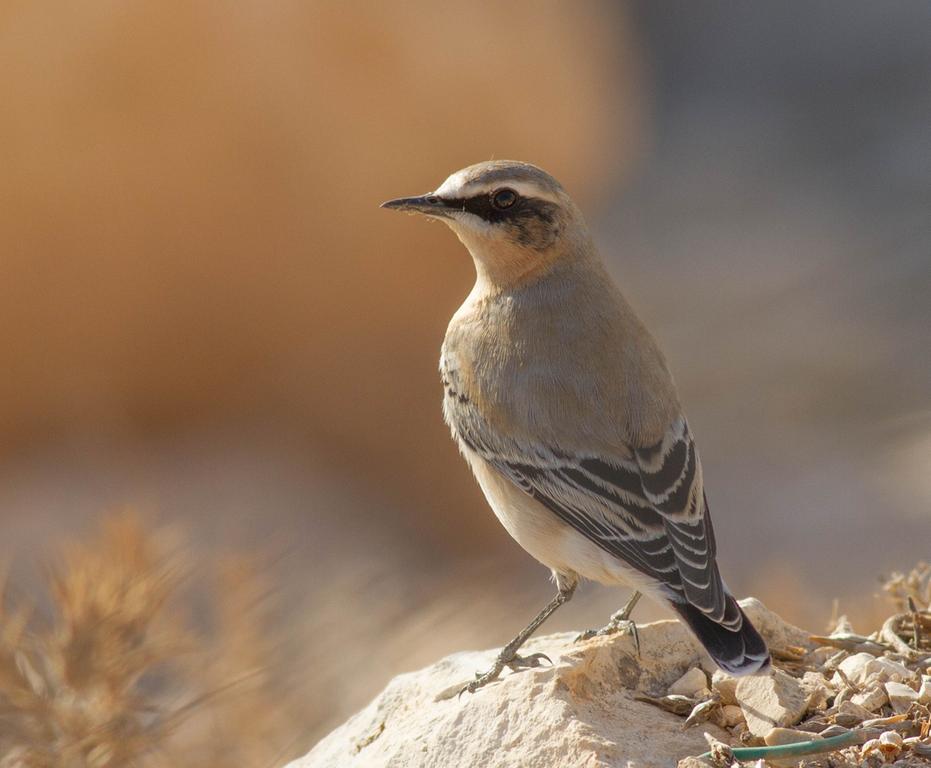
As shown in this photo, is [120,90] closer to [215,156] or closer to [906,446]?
[215,156]

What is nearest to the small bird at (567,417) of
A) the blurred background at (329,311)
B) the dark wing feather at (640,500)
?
the dark wing feather at (640,500)

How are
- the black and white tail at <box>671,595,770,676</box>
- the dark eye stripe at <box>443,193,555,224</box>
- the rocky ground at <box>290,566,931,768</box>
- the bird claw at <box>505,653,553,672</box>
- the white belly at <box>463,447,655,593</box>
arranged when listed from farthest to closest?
the dark eye stripe at <box>443,193,555,224</box> → the white belly at <box>463,447,655,593</box> → the bird claw at <box>505,653,553,672</box> → the black and white tail at <box>671,595,770,676</box> → the rocky ground at <box>290,566,931,768</box>

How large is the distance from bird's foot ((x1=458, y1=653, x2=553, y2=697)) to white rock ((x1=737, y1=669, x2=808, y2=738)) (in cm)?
56

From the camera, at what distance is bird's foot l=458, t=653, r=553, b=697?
377 cm

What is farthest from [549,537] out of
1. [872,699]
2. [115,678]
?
[115,678]

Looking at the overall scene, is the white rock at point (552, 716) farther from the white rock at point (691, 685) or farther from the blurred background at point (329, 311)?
the blurred background at point (329, 311)

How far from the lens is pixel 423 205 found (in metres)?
4.58

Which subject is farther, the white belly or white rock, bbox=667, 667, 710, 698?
the white belly

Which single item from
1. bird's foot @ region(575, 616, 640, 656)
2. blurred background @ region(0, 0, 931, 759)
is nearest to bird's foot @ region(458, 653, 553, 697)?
bird's foot @ region(575, 616, 640, 656)

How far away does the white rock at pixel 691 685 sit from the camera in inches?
145

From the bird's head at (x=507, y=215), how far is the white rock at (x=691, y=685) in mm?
1632

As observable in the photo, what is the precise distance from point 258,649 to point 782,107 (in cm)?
1221

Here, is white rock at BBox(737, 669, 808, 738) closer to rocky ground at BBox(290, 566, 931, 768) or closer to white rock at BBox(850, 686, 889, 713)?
rocky ground at BBox(290, 566, 931, 768)

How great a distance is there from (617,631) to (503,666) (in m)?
0.36
